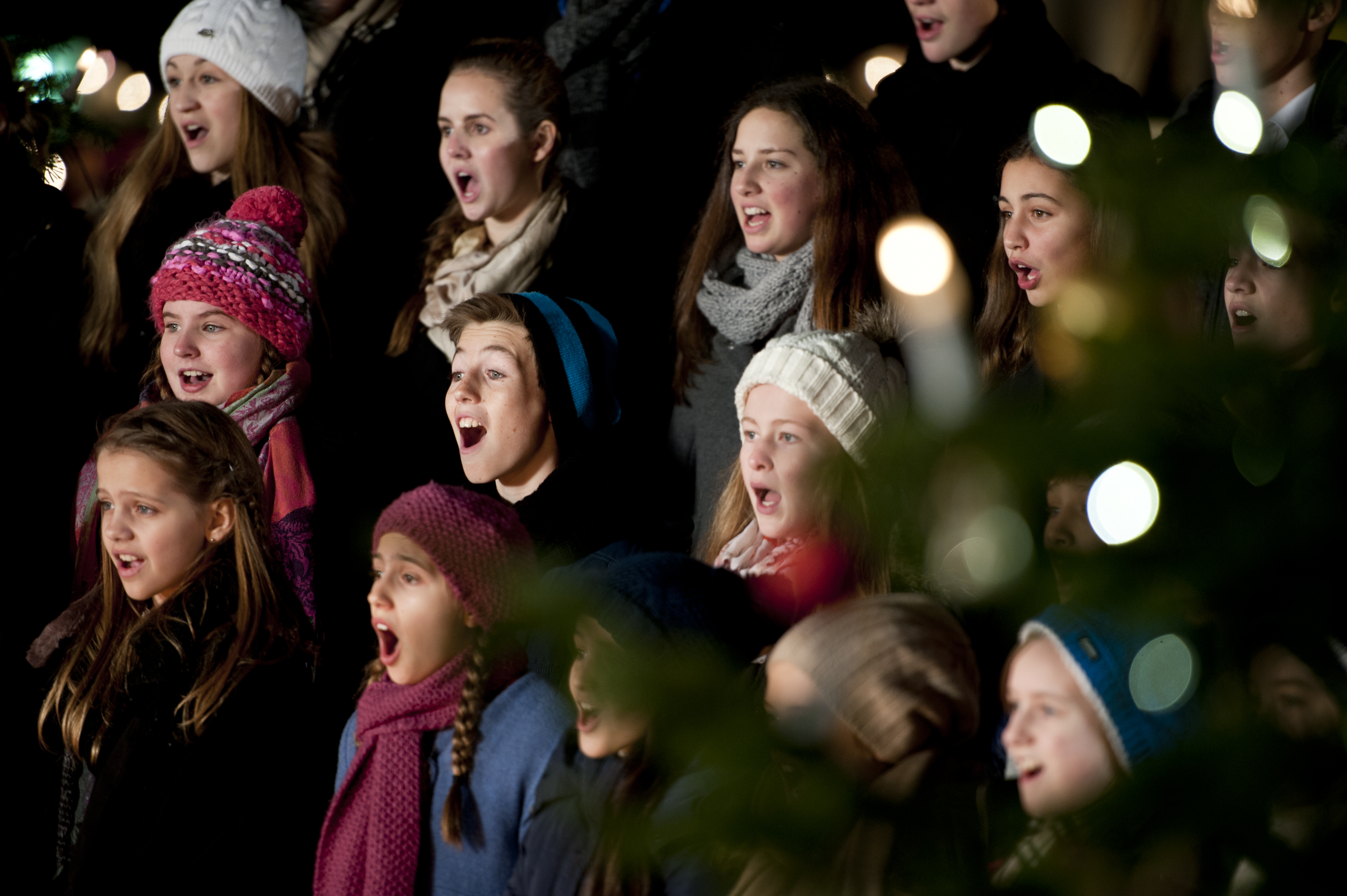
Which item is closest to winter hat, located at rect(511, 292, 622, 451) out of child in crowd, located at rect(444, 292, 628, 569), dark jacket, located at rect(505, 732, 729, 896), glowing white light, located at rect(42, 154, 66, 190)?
child in crowd, located at rect(444, 292, 628, 569)

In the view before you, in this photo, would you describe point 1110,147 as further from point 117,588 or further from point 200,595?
point 117,588

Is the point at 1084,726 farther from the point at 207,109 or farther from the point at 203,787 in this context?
the point at 207,109

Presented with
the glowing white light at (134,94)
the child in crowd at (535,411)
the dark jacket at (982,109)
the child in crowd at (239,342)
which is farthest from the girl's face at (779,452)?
the glowing white light at (134,94)

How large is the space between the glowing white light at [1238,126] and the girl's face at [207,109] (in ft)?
→ 13.8

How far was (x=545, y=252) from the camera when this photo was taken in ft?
14.4

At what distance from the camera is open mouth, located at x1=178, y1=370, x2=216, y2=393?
3.75 metres

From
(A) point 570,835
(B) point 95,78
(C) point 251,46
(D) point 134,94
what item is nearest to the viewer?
(A) point 570,835

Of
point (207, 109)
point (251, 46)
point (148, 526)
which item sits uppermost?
point (251, 46)

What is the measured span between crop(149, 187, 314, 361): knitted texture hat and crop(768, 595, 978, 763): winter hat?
222 centimetres

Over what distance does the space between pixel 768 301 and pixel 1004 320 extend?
25.2 inches

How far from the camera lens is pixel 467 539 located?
270 centimetres

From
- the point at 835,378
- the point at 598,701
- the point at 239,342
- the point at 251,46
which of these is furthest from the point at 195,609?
the point at 251,46

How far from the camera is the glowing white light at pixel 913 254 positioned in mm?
3406

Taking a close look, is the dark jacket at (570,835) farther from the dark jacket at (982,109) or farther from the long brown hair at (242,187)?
the long brown hair at (242,187)
